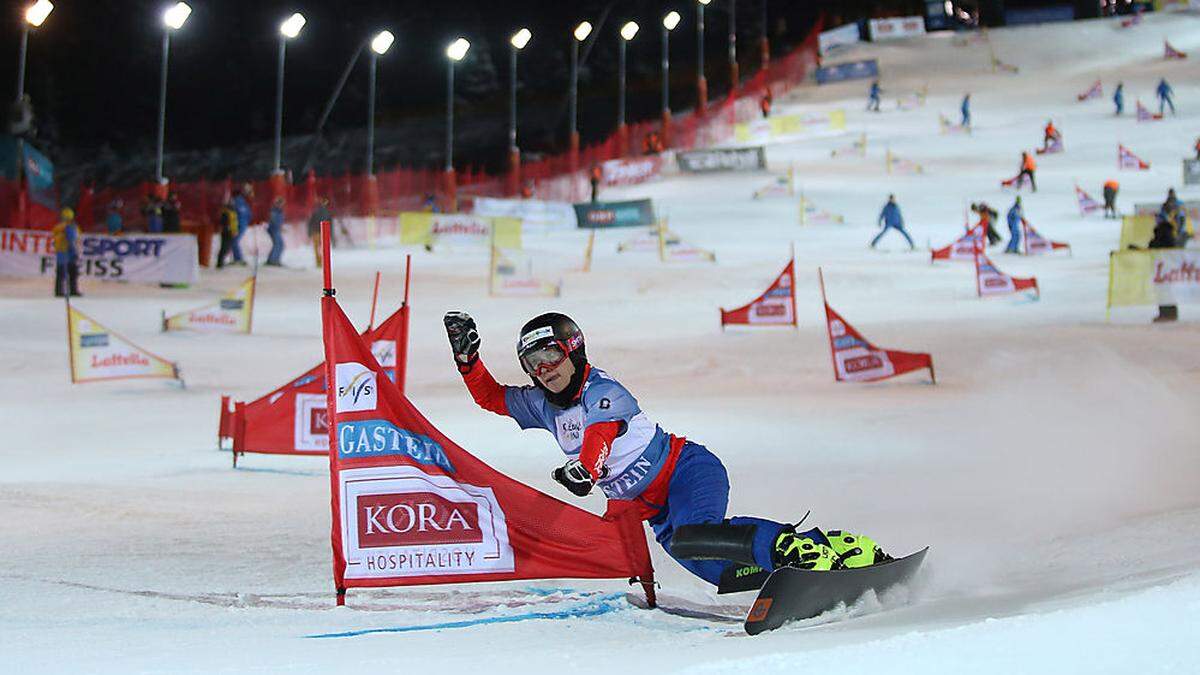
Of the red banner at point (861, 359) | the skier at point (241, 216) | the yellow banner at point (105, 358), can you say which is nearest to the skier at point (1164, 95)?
the skier at point (241, 216)

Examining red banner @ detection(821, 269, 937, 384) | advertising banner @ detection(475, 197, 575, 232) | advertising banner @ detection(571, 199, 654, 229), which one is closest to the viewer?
red banner @ detection(821, 269, 937, 384)

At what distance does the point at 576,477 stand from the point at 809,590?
2.75ft

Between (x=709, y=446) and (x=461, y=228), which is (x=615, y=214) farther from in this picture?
(x=709, y=446)

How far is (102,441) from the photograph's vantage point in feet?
35.8

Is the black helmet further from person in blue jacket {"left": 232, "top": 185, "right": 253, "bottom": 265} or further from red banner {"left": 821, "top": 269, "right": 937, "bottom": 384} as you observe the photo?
person in blue jacket {"left": 232, "top": 185, "right": 253, "bottom": 265}

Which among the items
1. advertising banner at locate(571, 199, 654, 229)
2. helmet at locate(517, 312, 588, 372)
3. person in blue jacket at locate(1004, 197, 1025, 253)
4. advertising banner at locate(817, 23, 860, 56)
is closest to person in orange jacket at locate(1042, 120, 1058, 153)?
advertising banner at locate(571, 199, 654, 229)

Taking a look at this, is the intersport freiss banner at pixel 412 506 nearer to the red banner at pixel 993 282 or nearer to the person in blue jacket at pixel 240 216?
the red banner at pixel 993 282

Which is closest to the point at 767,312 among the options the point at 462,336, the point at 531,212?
the point at 462,336

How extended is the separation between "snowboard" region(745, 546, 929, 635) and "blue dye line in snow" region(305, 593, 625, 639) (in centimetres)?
63

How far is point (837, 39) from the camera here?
2655 inches

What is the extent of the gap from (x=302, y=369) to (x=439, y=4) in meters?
61.8

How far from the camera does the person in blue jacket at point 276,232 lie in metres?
25.6

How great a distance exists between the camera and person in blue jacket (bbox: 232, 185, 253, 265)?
25.7 metres

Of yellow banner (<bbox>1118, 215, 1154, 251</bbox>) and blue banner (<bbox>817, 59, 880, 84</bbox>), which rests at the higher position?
blue banner (<bbox>817, 59, 880, 84</bbox>)
